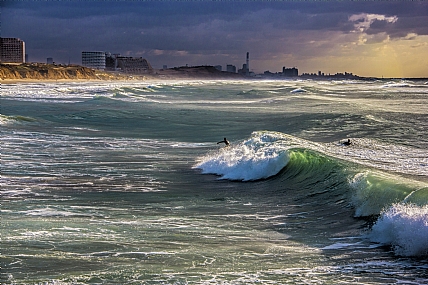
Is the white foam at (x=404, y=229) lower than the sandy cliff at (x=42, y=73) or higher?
lower

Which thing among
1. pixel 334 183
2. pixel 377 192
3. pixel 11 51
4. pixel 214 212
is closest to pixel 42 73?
pixel 11 51

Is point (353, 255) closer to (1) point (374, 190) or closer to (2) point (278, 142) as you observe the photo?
(1) point (374, 190)

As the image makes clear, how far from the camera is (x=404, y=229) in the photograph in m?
7.79

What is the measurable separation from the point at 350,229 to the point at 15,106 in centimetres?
3402

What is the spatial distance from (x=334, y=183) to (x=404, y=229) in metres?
4.55

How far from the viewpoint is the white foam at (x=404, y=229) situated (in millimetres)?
7398

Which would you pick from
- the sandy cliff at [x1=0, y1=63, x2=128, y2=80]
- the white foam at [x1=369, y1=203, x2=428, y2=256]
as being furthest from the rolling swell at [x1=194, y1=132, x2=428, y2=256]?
the sandy cliff at [x1=0, y1=63, x2=128, y2=80]

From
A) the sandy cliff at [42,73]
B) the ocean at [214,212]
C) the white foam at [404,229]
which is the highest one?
the sandy cliff at [42,73]

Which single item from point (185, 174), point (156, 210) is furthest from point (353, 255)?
point (185, 174)

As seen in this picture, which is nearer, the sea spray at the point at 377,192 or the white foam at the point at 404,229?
the white foam at the point at 404,229

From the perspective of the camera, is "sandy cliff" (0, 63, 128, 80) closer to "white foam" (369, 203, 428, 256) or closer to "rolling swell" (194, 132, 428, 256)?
"rolling swell" (194, 132, 428, 256)

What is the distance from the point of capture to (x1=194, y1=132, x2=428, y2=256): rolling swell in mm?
7938

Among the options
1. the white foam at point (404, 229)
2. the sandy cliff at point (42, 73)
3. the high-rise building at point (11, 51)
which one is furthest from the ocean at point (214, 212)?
the high-rise building at point (11, 51)

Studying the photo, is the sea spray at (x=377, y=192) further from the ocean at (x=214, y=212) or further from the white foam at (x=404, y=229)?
the white foam at (x=404, y=229)
